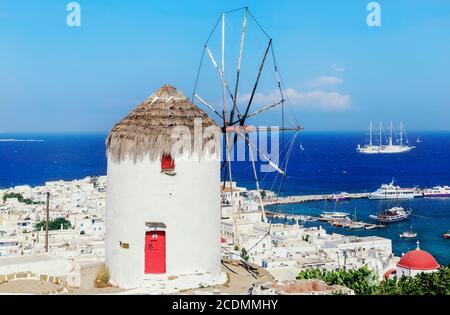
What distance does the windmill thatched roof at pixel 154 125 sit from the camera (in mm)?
11484

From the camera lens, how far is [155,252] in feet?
37.9

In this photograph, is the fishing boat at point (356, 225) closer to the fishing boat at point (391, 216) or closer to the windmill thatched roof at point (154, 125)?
the fishing boat at point (391, 216)

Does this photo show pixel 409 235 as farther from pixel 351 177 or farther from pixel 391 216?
pixel 351 177

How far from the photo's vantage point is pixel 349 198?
265 feet

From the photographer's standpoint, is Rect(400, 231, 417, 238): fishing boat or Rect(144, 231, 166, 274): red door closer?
Rect(144, 231, 166, 274): red door

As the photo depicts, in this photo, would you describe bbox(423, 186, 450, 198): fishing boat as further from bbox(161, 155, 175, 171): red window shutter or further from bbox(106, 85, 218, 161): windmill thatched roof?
bbox(161, 155, 175, 171): red window shutter

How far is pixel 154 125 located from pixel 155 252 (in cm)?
239

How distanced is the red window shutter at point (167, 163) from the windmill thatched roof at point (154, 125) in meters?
0.11

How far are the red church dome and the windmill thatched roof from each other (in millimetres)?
14605

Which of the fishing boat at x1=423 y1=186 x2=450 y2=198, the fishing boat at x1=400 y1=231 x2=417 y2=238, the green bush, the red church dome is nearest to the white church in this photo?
the green bush

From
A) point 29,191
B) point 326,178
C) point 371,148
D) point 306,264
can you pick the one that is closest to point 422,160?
point 371,148

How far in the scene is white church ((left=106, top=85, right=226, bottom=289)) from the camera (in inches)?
452
